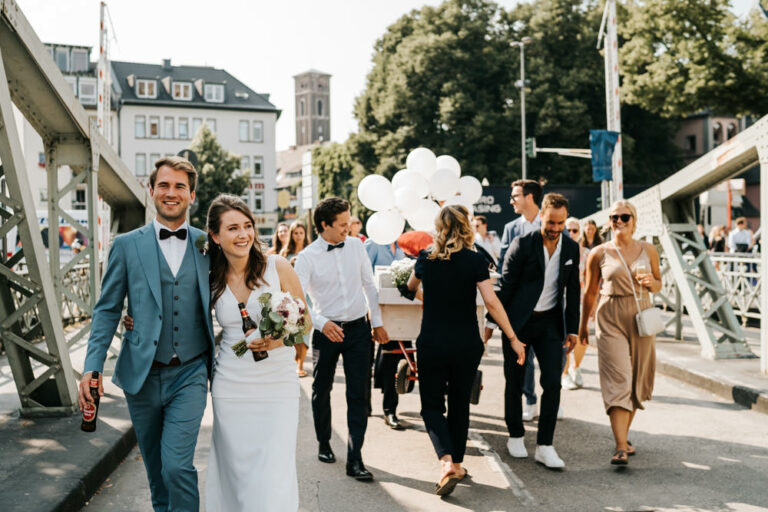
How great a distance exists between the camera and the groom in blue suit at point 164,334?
3873 millimetres

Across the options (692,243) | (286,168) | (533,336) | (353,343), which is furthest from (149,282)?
(286,168)

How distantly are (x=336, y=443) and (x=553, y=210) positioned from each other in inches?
109

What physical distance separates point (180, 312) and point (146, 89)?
68770 millimetres

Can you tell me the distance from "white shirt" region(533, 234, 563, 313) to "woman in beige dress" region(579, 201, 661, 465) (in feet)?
1.55

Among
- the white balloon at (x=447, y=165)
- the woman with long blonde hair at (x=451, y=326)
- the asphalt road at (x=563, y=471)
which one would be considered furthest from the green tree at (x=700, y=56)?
the woman with long blonde hair at (x=451, y=326)

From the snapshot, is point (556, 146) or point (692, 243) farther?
point (556, 146)

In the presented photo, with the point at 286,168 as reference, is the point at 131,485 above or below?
below

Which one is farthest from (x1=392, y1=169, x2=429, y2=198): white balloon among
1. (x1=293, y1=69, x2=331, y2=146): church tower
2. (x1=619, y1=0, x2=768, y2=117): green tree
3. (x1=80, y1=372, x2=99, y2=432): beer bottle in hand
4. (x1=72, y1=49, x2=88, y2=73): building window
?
(x1=293, y1=69, x2=331, y2=146): church tower

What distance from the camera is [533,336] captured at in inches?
255

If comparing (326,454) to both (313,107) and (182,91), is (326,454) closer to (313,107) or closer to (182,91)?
(182,91)

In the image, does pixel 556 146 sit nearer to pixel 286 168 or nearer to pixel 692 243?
pixel 692 243

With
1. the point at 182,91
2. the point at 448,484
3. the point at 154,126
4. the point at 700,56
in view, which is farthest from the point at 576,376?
the point at 182,91

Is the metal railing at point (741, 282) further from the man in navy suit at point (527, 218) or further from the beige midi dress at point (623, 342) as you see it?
the beige midi dress at point (623, 342)

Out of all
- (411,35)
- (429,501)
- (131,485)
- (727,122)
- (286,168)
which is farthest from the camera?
(286,168)
